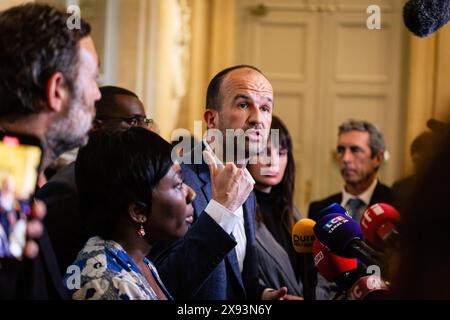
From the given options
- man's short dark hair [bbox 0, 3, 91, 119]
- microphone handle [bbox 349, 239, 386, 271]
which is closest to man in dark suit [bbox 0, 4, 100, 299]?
man's short dark hair [bbox 0, 3, 91, 119]

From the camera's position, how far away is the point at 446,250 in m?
0.91

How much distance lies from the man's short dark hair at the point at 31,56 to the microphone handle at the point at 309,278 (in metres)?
0.95

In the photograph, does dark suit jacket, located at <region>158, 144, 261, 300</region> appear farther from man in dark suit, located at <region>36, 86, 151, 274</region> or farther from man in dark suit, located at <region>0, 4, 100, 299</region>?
man in dark suit, located at <region>0, 4, 100, 299</region>

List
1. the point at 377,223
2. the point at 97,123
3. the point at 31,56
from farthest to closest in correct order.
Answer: the point at 97,123, the point at 377,223, the point at 31,56

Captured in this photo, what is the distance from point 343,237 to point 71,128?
2.41ft

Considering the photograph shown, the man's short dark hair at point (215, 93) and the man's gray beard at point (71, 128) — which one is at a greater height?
the man's short dark hair at point (215, 93)

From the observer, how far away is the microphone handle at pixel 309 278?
207cm

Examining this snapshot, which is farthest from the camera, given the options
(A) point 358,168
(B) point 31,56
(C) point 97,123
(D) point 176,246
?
(A) point 358,168

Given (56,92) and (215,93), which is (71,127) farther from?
(215,93)

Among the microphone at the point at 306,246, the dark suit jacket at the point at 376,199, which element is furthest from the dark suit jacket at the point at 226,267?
the dark suit jacket at the point at 376,199

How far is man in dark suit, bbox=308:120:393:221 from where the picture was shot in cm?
398

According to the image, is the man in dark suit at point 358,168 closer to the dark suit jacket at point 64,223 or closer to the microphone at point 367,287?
the dark suit jacket at point 64,223

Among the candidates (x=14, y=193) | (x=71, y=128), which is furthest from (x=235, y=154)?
(x=14, y=193)

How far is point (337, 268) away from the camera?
1.95 meters
